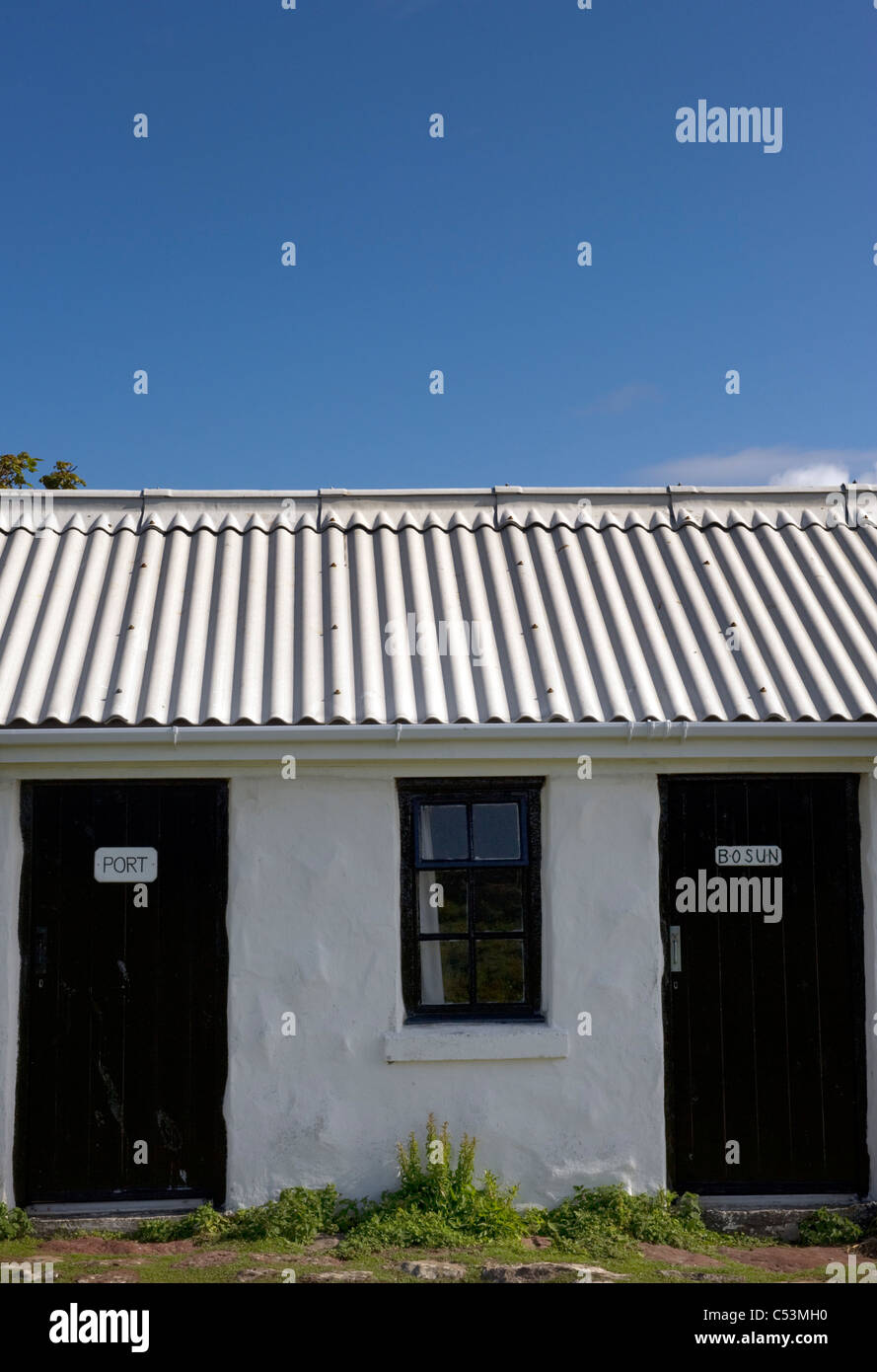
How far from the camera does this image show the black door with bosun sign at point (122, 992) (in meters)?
6.58

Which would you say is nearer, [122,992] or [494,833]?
[122,992]

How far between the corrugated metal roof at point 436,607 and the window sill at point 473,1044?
1.77 metres

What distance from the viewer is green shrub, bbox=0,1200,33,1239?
6.22 meters

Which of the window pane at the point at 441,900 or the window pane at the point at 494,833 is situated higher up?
the window pane at the point at 494,833

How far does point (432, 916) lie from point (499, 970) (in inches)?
20.0

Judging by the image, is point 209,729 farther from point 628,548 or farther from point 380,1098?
point 628,548

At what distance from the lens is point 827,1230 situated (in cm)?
644

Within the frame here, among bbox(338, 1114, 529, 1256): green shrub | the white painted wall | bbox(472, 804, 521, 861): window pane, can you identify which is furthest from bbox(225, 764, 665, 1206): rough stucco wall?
bbox(472, 804, 521, 861): window pane

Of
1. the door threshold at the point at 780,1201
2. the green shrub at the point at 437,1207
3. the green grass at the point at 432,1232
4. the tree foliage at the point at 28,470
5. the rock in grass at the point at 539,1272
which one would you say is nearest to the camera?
the rock in grass at the point at 539,1272

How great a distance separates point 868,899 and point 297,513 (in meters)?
4.75

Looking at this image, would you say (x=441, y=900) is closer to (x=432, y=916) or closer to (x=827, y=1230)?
(x=432, y=916)

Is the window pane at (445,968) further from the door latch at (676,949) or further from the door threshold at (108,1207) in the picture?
the door threshold at (108,1207)

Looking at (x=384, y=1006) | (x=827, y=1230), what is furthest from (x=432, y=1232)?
(x=827, y=1230)

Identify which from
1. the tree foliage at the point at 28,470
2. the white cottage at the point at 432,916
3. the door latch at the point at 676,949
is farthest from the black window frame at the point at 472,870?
the tree foliage at the point at 28,470
